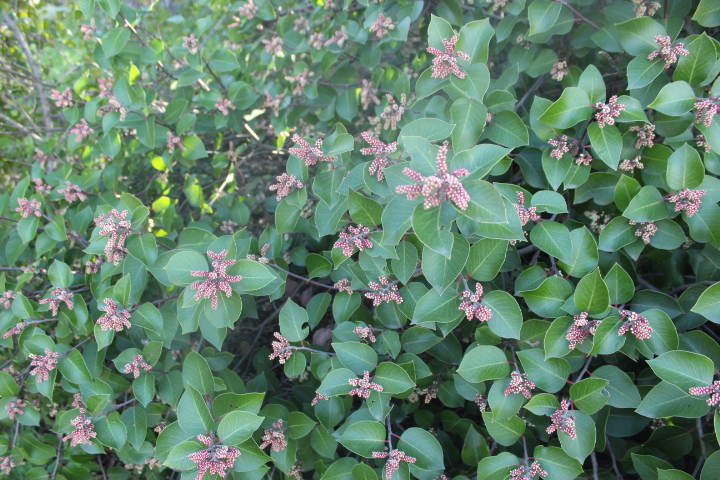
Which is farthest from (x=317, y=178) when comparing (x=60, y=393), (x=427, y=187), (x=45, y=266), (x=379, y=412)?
(x=60, y=393)

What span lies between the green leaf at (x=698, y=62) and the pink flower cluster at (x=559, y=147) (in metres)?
0.42

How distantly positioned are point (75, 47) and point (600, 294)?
4.47m

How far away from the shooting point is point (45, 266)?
2.44 m

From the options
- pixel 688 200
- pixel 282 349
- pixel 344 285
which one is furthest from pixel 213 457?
pixel 688 200

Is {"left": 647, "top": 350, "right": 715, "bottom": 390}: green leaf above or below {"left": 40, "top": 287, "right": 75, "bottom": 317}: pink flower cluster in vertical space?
below

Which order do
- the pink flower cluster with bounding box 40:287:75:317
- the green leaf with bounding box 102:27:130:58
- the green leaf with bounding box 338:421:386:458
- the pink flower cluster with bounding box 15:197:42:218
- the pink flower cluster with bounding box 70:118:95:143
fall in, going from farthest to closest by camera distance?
the pink flower cluster with bounding box 70:118:95:143 < the green leaf with bounding box 102:27:130:58 < the pink flower cluster with bounding box 15:197:42:218 < the pink flower cluster with bounding box 40:287:75:317 < the green leaf with bounding box 338:421:386:458

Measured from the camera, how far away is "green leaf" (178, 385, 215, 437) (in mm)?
1487

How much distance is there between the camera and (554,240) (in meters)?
1.50

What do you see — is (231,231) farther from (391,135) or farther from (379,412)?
(379,412)

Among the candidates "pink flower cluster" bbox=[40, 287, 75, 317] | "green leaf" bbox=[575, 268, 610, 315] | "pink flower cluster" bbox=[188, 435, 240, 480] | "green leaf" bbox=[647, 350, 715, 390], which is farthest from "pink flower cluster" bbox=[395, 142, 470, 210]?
"pink flower cluster" bbox=[40, 287, 75, 317]

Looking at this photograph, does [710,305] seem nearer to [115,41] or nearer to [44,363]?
[44,363]

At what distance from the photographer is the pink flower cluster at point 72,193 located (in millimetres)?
2352

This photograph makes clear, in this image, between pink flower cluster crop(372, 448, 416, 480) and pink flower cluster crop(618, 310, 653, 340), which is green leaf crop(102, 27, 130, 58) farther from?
pink flower cluster crop(618, 310, 653, 340)

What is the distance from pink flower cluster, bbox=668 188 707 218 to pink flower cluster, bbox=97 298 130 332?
186cm
